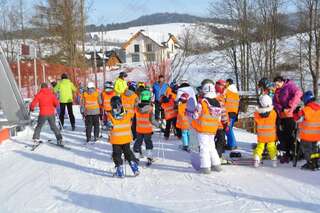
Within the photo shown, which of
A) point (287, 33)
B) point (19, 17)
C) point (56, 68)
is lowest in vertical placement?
point (56, 68)

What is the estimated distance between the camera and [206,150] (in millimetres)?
7918

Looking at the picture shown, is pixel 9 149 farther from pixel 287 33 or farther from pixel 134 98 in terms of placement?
pixel 287 33

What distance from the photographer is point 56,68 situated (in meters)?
27.8

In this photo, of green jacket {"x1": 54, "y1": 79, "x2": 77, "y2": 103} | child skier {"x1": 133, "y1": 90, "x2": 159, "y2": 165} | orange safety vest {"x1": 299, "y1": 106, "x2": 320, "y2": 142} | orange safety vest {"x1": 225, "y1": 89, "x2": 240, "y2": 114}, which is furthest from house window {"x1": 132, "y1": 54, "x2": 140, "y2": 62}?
orange safety vest {"x1": 299, "y1": 106, "x2": 320, "y2": 142}

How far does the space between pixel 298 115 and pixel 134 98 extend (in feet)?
12.1

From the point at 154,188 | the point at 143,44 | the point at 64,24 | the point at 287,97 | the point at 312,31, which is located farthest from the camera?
the point at 143,44

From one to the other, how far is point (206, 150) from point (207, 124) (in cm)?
48

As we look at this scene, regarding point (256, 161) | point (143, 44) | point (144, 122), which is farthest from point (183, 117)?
point (143, 44)

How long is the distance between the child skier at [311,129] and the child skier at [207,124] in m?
1.61

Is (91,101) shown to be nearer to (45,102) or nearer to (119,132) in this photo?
(45,102)

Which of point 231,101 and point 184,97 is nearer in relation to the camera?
point 231,101

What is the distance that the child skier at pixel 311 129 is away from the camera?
797 centimetres

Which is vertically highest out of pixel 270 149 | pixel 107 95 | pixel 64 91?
pixel 64 91

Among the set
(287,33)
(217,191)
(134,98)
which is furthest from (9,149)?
(287,33)
